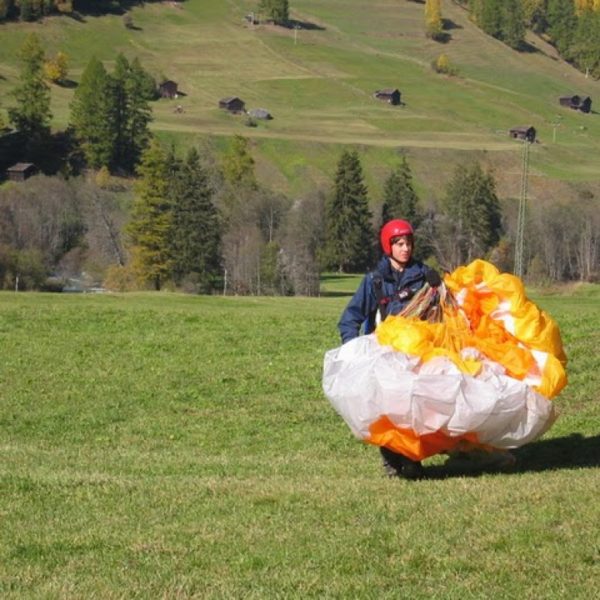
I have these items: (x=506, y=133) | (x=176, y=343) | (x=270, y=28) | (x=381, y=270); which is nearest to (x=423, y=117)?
(x=506, y=133)

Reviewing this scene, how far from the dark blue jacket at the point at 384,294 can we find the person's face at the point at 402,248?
0.18 meters

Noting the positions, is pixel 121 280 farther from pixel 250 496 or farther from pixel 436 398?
pixel 250 496

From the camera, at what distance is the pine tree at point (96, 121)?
119375 mm

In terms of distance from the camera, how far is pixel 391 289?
11.4 meters

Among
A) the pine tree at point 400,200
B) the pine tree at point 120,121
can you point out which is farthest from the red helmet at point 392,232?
the pine tree at point 120,121

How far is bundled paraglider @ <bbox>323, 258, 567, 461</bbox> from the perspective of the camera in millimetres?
10500

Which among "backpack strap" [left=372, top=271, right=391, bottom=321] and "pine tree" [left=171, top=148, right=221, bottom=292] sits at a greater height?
"backpack strap" [left=372, top=271, right=391, bottom=321]

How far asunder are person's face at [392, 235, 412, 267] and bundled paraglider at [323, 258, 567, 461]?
0.33 m

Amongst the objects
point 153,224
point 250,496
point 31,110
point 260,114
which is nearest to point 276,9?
point 260,114

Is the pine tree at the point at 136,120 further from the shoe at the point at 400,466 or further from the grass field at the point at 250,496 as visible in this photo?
the shoe at the point at 400,466

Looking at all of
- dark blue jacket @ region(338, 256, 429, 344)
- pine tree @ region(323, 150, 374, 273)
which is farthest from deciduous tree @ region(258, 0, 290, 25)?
dark blue jacket @ region(338, 256, 429, 344)

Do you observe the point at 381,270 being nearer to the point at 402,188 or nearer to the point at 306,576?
the point at 306,576

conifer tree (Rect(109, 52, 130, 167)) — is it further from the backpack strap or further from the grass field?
the backpack strap

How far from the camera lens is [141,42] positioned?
180 m
